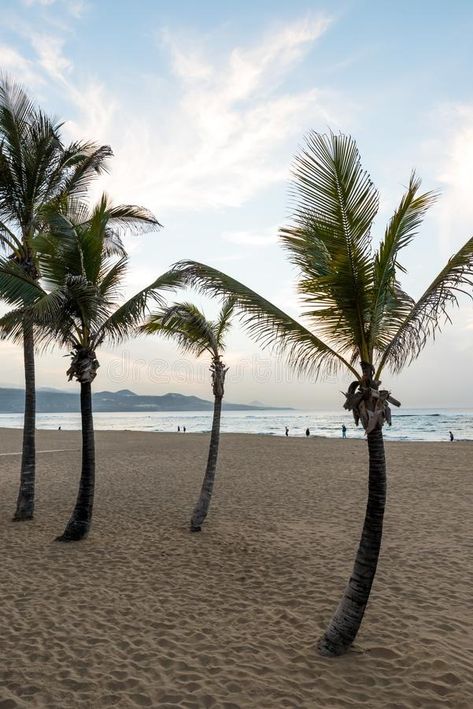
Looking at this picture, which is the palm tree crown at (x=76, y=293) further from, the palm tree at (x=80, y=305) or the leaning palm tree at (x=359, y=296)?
the leaning palm tree at (x=359, y=296)

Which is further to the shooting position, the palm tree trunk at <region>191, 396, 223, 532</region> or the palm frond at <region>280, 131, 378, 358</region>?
the palm tree trunk at <region>191, 396, 223, 532</region>

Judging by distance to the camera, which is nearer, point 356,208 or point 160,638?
point 356,208

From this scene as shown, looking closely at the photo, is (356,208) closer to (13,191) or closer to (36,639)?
(36,639)

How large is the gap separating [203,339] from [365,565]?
7402 millimetres

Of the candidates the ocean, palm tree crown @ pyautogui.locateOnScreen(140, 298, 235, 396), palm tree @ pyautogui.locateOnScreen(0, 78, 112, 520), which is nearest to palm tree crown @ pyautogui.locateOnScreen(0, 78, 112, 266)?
palm tree @ pyautogui.locateOnScreen(0, 78, 112, 520)

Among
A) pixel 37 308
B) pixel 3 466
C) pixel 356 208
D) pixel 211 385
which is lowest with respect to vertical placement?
pixel 3 466

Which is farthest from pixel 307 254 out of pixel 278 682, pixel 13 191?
pixel 13 191

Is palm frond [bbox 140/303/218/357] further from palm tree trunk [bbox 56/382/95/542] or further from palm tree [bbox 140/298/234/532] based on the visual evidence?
palm tree trunk [bbox 56/382/95/542]

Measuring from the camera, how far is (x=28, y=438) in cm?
1180

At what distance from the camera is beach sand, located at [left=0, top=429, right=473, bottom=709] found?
486 cm

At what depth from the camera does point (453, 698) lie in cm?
463

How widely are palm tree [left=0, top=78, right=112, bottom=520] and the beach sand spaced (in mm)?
2056

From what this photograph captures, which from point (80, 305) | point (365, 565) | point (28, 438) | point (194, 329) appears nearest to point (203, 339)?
point (194, 329)

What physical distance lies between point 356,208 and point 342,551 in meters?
7.18
